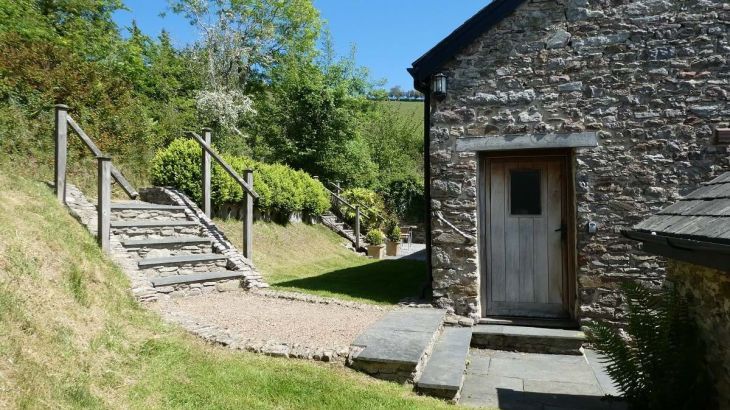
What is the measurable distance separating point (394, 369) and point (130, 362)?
2.17 metres

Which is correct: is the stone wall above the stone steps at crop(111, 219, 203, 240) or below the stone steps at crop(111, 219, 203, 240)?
below

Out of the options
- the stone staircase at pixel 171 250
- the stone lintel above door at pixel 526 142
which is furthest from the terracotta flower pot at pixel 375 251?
the stone lintel above door at pixel 526 142

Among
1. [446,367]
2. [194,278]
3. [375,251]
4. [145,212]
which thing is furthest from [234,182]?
[446,367]

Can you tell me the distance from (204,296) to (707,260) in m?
5.86

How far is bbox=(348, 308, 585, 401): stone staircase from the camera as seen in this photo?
4.00 m

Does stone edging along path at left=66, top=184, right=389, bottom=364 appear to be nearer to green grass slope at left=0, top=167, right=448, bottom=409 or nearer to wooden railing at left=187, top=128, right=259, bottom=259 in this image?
green grass slope at left=0, top=167, right=448, bottom=409

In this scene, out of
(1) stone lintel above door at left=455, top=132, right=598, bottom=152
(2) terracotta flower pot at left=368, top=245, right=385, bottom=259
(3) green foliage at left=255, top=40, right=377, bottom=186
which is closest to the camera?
(1) stone lintel above door at left=455, top=132, right=598, bottom=152

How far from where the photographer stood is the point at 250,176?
26.6ft

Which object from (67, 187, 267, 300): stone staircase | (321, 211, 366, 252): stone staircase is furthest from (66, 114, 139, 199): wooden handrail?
(321, 211, 366, 252): stone staircase

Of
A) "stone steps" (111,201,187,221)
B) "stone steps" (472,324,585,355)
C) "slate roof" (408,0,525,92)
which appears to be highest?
"slate roof" (408,0,525,92)

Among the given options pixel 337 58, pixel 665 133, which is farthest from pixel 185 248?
pixel 337 58

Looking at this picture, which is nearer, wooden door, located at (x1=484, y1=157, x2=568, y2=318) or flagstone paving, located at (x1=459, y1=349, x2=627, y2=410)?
flagstone paving, located at (x1=459, y1=349, x2=627, y2=410)

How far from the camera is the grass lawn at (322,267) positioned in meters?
7.46

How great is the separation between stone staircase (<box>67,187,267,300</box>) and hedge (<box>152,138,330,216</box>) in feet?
3.65
